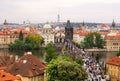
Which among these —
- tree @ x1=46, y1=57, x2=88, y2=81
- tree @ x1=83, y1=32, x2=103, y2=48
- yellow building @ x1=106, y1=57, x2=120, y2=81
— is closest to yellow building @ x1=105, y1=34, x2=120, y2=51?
tree @ x1=83, y1=32, x2=103, y2=48

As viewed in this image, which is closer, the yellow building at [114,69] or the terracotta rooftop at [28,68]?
A: the terracotta rooftop at [28,68]

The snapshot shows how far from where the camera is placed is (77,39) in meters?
146

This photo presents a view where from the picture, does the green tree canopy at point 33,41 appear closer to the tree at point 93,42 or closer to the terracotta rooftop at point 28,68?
the tree at point 93,42

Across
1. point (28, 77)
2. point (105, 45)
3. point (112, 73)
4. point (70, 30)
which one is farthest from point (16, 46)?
point (28, 77)

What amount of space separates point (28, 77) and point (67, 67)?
4.63 metres

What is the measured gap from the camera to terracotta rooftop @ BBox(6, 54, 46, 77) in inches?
1480

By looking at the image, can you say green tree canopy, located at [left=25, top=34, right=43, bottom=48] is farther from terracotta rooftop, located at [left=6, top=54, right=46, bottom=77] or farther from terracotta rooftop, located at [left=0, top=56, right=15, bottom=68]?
terracotta rooftop, located at [left=6, top=54, right=46, bottom=77]

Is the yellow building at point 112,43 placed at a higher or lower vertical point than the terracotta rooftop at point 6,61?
lower

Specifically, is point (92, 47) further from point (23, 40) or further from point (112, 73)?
point (112, 73)

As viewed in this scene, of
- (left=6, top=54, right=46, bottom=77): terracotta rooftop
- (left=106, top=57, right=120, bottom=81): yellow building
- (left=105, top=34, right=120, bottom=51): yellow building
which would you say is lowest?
(left=105, top=34, right=120, bottom=51): yellow building

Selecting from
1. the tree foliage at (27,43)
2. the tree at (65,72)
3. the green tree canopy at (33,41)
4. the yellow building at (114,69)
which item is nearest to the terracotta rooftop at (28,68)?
the tree at (65,72)

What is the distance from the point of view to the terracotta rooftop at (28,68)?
37.6 metres

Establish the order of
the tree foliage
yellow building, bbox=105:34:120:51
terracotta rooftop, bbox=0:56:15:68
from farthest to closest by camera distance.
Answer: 1. yellow building, bbox=105:34:120:51
2. the tree foliage
3. terracotta rooftop, bbox=0:56:15:68

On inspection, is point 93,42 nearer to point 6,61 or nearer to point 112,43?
point 112,43
